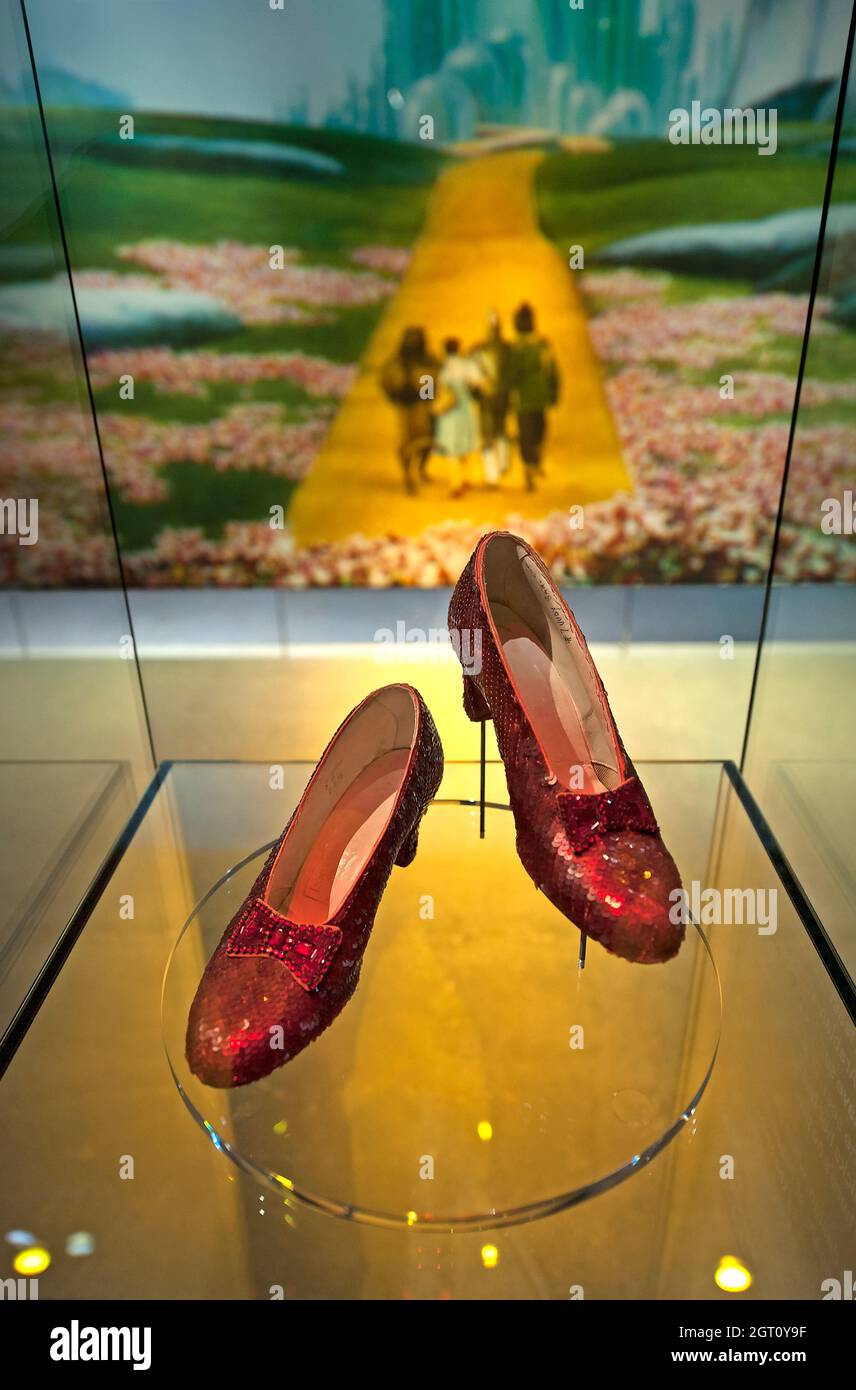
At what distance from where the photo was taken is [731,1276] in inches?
34.6

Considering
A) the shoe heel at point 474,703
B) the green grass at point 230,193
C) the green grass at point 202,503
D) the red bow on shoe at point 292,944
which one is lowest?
the red bow on shoe at point 292,944

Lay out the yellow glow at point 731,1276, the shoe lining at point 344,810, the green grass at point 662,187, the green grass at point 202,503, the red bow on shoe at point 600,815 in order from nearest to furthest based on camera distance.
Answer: the yellow glow at point 731,1276, the red bow on shoe at point 600,815, the shoe lining at point 344,810, the green grass at point 662,187, the green grass at point 202,503

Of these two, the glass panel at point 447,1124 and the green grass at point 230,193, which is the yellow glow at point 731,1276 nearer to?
the glass panel at point 447,1124

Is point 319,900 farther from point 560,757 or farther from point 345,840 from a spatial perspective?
point 560,757

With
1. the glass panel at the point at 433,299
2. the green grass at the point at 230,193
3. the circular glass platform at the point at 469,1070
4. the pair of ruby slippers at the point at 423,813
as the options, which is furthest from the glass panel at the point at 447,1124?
the green grass at the point at 230,193

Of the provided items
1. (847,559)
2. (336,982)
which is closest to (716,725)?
(847,559)

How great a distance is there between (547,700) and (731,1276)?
2.23 feet

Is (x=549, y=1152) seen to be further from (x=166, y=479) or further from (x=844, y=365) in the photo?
(x=166, y=479)

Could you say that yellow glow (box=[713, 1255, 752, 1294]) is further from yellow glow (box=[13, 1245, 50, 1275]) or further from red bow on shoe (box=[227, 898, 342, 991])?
yellow glow (box=[13, 1245, 50, 1275])

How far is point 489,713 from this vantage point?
1.27 m

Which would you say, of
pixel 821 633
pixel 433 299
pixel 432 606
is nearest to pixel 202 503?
pixel 432 606

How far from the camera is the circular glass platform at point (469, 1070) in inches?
35.6

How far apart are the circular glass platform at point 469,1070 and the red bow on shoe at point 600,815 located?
19 cm

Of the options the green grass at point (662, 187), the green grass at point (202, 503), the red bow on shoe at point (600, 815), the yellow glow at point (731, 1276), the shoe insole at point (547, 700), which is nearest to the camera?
the yellow glow at point (731, 1276)
